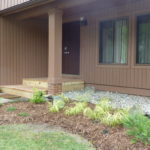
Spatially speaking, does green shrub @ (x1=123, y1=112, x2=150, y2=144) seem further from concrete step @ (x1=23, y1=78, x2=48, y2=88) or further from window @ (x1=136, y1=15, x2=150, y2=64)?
concrete step @ (x1=23, y1=78, x2=48, y2=88)

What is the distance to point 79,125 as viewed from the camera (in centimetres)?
421

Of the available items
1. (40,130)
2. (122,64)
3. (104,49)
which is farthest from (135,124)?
(104,49)

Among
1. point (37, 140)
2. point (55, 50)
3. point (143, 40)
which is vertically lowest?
point (37, 140)

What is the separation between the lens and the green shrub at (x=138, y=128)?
3201 millimetres

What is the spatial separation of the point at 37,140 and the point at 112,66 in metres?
4.45

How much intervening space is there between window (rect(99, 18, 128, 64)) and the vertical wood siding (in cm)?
17

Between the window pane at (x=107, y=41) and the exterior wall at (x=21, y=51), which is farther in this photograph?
the exterior wall at (x=21, y=51)

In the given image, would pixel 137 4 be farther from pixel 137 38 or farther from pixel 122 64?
pixel 122 64

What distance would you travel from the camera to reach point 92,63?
26.4 feet

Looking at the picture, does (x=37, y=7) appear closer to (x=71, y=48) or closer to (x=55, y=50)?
(x=55, y=50)

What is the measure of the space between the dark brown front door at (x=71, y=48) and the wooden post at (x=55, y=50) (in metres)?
2.76

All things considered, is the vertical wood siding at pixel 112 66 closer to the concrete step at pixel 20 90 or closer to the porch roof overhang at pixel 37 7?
the porch roof overhang at pixel 37 7

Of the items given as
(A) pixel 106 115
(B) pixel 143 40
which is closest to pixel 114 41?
(B) pixel 143 40

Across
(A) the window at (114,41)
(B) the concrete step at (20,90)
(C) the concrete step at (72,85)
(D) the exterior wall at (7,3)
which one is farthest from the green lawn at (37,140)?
(D) the exterior wall at (7,3)
